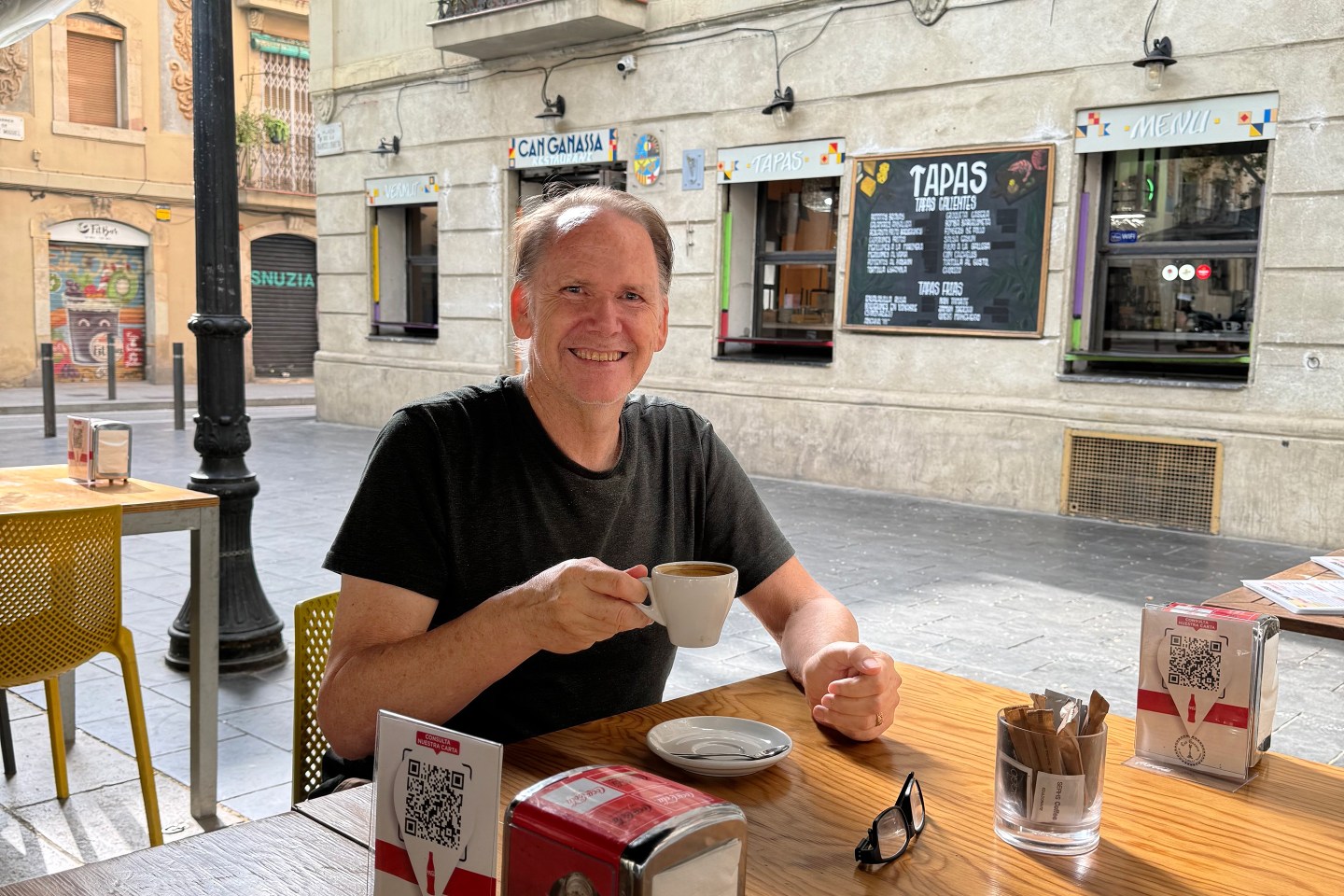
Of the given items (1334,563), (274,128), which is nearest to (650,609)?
(1334,563)

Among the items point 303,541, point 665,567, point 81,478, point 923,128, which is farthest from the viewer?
point 923,128

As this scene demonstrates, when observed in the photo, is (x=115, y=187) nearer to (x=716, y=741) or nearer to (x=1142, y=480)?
(x=1142, y=480)

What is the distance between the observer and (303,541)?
6934 mm

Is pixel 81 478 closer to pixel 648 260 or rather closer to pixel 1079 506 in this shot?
pixel 648 260

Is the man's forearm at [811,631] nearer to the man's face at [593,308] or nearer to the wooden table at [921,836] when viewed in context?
the wooden table at [921,836]

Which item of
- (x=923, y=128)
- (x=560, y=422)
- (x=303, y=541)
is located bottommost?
(x=303, y=541)

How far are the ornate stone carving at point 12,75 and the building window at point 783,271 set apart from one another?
14825 mm

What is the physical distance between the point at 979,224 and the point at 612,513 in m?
7.24

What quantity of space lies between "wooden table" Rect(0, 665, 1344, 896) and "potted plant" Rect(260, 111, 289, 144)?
23.7 metres

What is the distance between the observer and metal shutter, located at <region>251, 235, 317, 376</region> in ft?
75.5

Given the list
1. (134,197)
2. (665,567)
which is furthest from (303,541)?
(134,197)

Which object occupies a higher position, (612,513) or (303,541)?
(612,513)

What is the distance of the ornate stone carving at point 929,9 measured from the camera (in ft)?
28.3

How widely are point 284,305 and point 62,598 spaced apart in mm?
21938
